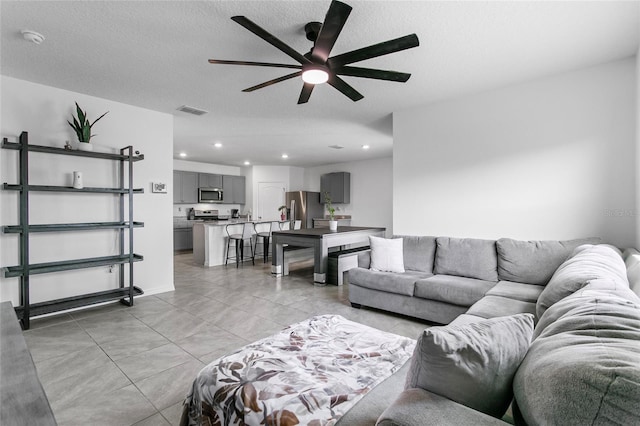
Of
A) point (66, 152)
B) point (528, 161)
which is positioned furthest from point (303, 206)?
point (528, 161)

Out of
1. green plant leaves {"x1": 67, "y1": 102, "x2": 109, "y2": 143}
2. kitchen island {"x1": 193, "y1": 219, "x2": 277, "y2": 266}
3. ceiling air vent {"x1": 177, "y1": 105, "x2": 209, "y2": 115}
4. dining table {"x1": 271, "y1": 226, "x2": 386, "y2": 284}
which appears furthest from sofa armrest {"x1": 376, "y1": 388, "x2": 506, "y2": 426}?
kitchen island {"x1": 193, "y1": 219, "x2": 277, "y2": 266}

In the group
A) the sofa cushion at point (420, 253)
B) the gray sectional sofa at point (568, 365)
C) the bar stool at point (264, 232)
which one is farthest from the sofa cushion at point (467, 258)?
the bar stool at point (264, 232)

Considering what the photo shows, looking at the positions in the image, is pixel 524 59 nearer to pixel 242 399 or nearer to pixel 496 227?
pixel 496 227

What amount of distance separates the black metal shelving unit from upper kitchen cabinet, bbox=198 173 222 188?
16.1 feet

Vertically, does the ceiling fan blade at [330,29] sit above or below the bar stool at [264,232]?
above

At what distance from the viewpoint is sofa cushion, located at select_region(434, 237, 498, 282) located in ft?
11.1

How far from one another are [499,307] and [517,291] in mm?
536

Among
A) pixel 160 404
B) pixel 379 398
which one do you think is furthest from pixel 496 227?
pixel 160 404

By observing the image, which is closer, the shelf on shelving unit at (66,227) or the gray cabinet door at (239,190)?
the shelf on shelving unit at (66,227)

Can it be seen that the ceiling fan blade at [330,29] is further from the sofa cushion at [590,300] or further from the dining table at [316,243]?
the dining table at [316,243]

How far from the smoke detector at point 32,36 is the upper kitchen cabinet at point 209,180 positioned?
654cm

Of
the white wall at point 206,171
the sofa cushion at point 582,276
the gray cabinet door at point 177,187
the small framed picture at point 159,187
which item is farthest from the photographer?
the white wall at point 206,171

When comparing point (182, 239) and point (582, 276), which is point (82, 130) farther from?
point (182, 239)

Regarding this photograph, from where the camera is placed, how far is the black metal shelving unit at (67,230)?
3.12 metres
